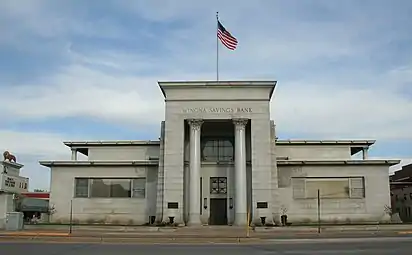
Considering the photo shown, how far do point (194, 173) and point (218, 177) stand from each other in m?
4.37

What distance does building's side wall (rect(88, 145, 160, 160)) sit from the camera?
5747cm

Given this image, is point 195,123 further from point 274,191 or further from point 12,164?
point 12,164

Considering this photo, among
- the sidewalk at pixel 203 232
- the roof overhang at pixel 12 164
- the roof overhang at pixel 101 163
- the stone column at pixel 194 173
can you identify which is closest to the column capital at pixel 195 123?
the stone column at pixel 194 173

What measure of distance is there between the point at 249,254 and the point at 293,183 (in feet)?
111

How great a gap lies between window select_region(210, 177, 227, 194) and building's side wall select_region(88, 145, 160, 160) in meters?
9.00

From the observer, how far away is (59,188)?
5281 cm

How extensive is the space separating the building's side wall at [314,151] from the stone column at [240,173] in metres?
10.2

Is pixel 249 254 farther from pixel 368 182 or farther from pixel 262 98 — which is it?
pixel 368 182

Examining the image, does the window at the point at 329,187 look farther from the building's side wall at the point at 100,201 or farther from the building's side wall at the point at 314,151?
the building's side wall at the point at 100,201

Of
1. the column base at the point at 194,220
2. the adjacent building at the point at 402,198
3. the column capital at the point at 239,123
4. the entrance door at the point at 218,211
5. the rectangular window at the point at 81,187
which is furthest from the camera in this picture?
the adjacent building at the point at 402,198

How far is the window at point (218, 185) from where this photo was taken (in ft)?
167

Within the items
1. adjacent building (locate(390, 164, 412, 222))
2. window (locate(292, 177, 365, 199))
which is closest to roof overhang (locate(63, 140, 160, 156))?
window (locate(292, 177, 365, 199))

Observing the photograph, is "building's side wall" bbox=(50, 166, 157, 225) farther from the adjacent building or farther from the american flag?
the adjacent building

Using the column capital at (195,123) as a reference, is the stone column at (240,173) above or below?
below
